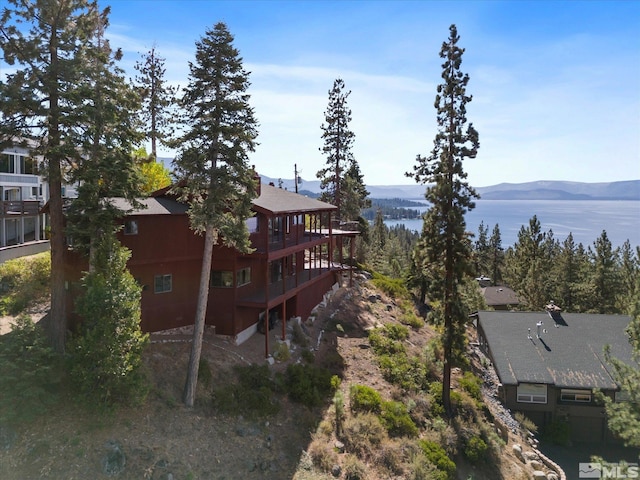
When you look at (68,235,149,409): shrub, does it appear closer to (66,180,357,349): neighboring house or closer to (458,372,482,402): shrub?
(66,180,357,349): neighboring house

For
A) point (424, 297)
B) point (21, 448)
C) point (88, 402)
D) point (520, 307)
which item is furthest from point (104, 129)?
point (520, 307)

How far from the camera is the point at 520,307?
2079 inches

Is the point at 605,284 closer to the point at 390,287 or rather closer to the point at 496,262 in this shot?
the point at 496,262

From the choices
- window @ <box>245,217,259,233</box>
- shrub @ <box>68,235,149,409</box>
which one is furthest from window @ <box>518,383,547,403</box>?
shrub @ <box>68,235,149,409</box>

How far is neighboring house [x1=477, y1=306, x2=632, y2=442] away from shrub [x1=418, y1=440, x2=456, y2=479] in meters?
10.5

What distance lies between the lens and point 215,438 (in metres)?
15.5

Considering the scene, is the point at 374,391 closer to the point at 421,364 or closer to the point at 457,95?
the point at 421,364

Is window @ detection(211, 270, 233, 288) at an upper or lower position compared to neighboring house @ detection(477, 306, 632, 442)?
upper

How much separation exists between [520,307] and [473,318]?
1485 cm

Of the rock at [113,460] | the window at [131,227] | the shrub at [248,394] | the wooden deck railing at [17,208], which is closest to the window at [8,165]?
the wooden deck railing at [17,208]

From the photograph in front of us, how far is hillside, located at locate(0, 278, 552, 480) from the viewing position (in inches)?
512

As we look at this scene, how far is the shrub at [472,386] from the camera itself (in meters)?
24.5

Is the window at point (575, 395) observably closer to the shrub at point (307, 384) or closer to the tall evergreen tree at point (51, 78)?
the shrub at point (307, 384)

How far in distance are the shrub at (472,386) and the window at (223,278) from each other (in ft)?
50.6
